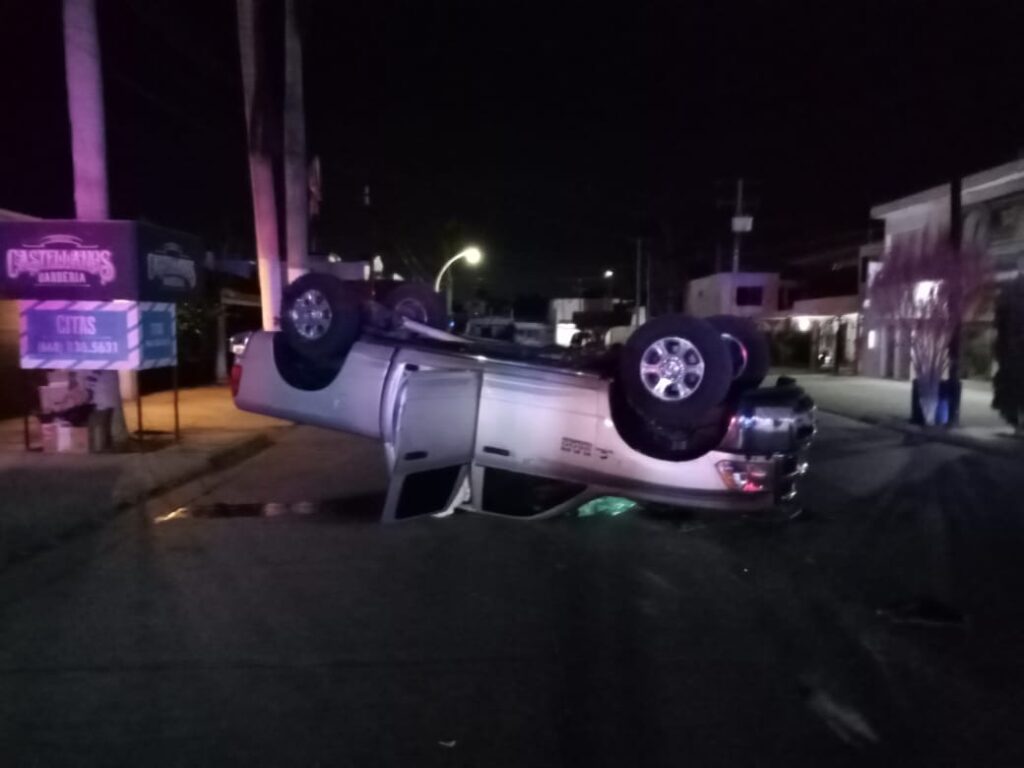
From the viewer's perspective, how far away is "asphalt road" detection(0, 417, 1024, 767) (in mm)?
5336

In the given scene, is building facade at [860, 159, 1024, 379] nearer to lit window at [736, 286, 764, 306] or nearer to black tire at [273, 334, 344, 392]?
black tire at [273, 334, 344, 392]

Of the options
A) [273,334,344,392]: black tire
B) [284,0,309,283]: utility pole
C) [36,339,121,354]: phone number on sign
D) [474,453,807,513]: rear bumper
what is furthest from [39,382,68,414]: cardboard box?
[474,453,807,513]: rear bumper

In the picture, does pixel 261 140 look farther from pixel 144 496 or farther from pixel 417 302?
pixel 144 496

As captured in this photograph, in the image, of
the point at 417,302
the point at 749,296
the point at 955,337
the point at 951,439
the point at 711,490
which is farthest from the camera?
the point at 749,296

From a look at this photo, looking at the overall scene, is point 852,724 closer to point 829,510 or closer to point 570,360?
point 570,360

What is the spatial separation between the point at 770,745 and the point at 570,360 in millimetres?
5769

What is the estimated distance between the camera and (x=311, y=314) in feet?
36.1

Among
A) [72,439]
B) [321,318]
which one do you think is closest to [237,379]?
[321,318]

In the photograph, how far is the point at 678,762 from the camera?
16.6ft

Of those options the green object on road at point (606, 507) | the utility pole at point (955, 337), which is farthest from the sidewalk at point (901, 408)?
the green object on road at point (606, 507)

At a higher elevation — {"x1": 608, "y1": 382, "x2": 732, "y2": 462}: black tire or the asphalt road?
{"x1": 608, "y1": 382, "x2": 732, "y2": 462}: black tire

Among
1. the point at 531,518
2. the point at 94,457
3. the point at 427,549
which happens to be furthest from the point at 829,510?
the point at 94,457

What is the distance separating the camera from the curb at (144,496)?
972 centimetres

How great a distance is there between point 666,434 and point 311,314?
144 inches
